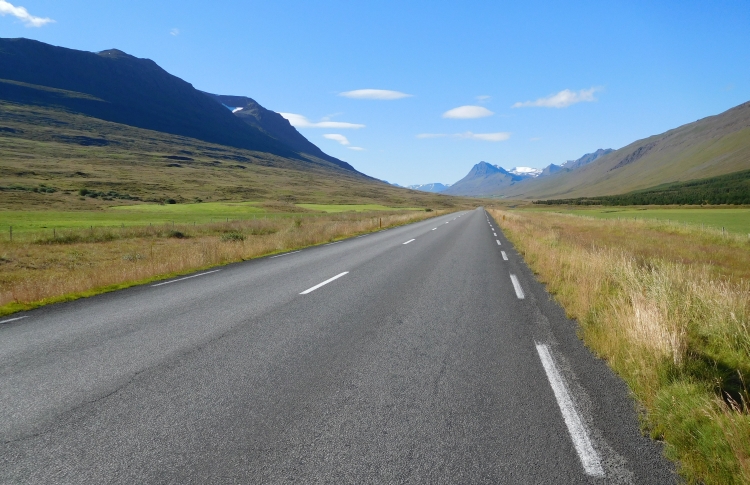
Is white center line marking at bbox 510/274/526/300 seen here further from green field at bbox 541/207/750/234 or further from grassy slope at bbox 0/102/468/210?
grassy slope at bbox 0/102/468/210

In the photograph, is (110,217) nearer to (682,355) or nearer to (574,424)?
(574,424)

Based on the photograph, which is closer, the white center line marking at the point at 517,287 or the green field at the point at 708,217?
the white center line marking at the point at 517,287

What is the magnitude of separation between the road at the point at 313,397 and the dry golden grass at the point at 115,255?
2.07m

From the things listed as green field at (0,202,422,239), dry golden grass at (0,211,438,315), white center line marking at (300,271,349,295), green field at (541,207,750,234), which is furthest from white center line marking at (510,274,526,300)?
green field at (541,207,750,234)

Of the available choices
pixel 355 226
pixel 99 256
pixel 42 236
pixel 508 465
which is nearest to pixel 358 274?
pixel 508 465

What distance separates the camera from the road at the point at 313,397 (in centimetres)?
286

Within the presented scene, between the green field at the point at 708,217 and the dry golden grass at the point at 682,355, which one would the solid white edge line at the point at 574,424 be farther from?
the green field at the point at 708,217

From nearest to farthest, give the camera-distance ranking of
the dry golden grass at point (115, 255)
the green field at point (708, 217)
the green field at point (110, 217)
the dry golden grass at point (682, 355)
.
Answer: the dry golden grass at point (682, 355), the dry golden grass at point (115, 255), the green field at point (110, 217), the green field at point (708, 217)

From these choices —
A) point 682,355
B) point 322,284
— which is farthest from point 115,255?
point 682,355

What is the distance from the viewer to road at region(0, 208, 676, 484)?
2.86 meters

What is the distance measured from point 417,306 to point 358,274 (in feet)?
12.4

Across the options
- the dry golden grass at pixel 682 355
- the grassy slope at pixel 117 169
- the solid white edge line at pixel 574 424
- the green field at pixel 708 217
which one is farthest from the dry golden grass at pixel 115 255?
the grassy slope at pixel 117 169

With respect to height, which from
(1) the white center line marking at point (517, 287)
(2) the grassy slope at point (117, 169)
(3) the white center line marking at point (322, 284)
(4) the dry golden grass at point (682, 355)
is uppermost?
(2) the grassy slope at point (117, 169)

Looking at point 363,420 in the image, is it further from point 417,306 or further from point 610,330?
point 417,306
